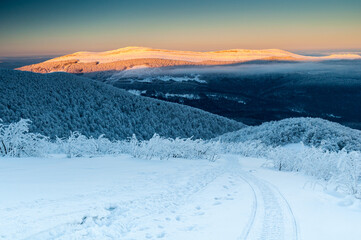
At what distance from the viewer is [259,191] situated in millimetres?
6328

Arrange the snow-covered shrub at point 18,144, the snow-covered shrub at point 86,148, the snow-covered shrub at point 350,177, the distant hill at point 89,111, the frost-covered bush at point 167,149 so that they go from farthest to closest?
A: the distant hill at point 89,111 → the frost-covered bush at point 167,149 → the snow-covered shrub at point 86,148 → the snow-covered shrub at point 18,144 → the snow-covered shrub at point 350,177

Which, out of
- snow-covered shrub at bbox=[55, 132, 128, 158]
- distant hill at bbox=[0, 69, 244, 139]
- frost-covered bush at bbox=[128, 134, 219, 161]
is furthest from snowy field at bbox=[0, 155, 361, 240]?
distant hill at bbox=[0, 69, 244, 139]

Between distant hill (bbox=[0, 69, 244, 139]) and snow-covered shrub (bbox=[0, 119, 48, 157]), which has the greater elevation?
snow-covered shrub (bbox=[0, 119, 48, 157])

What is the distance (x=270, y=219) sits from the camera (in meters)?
4.36

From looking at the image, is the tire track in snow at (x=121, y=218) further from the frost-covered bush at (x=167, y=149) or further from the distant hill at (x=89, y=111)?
the distant hill at (x=89, y=111)

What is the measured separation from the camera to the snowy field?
12.3 ft

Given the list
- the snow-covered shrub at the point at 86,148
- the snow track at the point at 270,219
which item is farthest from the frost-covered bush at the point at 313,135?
the snow track at the point at 270,219

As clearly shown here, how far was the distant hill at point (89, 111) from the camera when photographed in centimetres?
3412

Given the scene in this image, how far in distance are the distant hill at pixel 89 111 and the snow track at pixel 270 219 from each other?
29431 millimetres

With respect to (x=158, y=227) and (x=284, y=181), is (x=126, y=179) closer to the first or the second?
(x=158, y=227)

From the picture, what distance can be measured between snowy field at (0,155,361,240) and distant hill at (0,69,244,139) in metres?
27.3

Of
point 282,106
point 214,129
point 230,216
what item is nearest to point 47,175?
point 230,216

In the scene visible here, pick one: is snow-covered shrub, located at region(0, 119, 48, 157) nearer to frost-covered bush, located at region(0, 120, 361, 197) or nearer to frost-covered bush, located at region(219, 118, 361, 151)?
frost-covered bush, located at region(0, 120, 361, 197)

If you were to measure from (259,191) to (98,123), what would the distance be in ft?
114
